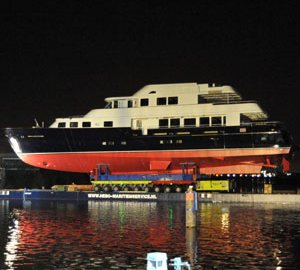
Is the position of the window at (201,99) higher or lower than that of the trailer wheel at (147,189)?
higher

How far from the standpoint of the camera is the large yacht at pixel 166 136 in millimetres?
42188

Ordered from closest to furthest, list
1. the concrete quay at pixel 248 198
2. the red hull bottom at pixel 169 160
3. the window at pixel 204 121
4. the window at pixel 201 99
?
the concrete quay at pixel 248 198
the red hull bottom at pixel 169 160
the window at pixel 204 121
the window at pixel 201 99

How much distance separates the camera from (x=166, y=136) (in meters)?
44.1

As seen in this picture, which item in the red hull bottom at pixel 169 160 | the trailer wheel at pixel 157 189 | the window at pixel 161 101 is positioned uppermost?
the window at pixel 161 101

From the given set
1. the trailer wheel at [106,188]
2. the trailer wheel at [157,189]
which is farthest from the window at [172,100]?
the trailer wheel at [106,188]

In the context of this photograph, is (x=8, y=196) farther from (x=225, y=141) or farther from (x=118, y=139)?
(x=225, y=141)

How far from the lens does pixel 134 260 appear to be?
13328 mm

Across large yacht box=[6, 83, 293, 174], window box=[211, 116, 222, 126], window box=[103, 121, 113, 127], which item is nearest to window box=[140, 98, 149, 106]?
large yacht box=[6, 83, 293, 174]

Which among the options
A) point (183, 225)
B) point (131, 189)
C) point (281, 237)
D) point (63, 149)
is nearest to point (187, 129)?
point (131, 189)

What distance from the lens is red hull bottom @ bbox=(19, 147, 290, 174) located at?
42.0 meters

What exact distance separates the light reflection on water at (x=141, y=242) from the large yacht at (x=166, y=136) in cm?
1760

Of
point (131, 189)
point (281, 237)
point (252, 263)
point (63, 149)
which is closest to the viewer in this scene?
point (252, 263)

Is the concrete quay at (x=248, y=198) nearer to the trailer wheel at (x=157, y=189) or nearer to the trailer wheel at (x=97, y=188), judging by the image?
the trailer wheel at (x=157, y=189)

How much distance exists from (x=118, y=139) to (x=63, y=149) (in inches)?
194
